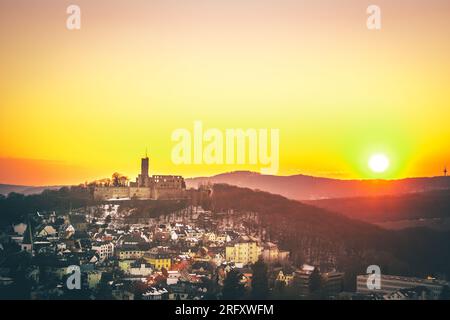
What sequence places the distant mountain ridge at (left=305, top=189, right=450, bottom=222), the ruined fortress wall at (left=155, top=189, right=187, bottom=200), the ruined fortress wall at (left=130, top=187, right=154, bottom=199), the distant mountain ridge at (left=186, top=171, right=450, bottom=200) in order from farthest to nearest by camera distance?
the ruined fortress wall at (left=130, top=187, right=154, bottom=199)
the ruined fortress wall at (left=155, top=189, right=187, bottom=200)
the distant mountain ridge at (left=305, top=189, right=450, bottom=222)
the distant mountain ridge at (left=186, top=171, right=450, bottom=200)

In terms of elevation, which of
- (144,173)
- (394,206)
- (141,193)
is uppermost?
(144,173)

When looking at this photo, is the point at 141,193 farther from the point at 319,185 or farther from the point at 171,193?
the point at 319,185

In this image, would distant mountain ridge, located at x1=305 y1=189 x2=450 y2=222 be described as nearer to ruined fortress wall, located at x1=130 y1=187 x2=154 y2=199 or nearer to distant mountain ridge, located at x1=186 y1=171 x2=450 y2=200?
distant mountain ridge, located at x1=186 y1=171 x2=450 y2=200

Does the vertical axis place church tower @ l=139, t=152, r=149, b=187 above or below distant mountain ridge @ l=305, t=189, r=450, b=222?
above

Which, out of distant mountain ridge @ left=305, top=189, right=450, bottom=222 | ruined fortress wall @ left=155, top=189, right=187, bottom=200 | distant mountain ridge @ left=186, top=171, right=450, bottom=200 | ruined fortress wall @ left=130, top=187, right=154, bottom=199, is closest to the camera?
distant mountain ridge @ left=186, top=171, right=450, bottom=200

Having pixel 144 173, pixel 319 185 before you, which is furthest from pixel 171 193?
pixel 319 185

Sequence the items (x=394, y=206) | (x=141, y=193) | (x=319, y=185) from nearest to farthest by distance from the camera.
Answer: (x=319, y=185) → (x=394, y=206) → (x=141, y=193)

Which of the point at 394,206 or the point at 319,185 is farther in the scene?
the point at 394,206

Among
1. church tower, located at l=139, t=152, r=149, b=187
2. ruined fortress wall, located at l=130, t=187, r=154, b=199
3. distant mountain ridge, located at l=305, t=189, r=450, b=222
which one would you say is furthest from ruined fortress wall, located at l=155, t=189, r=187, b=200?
distant mountain ridge, located at l=305, t=189, r=450, b=222
